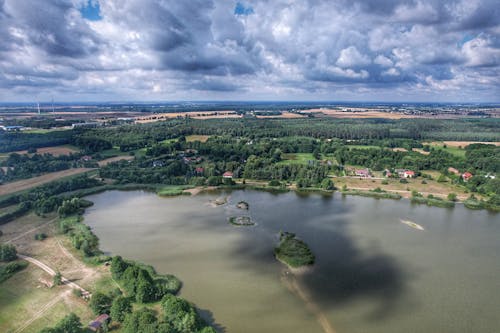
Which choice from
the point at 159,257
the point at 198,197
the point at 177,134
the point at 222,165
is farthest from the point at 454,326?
the point at 177,134

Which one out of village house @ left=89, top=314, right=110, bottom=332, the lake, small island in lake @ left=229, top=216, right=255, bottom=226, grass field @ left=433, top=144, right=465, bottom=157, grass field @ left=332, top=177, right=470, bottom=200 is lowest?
the lake

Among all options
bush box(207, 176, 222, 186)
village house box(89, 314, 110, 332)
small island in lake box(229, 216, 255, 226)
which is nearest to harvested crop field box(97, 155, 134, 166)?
bush box(207, 176, 222, 186)

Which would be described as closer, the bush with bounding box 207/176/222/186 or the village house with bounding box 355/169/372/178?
the bush with bounding box 207/176/222/186

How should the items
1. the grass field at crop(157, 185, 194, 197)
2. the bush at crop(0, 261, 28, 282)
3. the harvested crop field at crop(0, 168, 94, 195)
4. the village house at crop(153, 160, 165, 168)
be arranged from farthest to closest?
1. the village house at crop(153, 160, 165, 168)
2. the grass field at crop(157, 185, 194, 197)
3. the harvested crop field at crop(0, 168, 94, 195)
4. the bush at crop(0, 261, 28, 282)

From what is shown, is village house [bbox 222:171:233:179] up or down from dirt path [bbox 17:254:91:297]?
up

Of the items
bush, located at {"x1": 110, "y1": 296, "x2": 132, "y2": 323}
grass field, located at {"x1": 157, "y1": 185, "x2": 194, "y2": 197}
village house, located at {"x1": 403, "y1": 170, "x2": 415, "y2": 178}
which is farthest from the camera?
village house, located at {"x1": 403, "y1": 170, "x2": 415, "y2": 178}

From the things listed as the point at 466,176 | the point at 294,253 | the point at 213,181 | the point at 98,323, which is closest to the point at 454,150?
the point at 466,176

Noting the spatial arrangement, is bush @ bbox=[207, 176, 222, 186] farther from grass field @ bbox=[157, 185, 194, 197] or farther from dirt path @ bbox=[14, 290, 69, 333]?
dirt path @ bbox=[14, 290, 69, 333]
